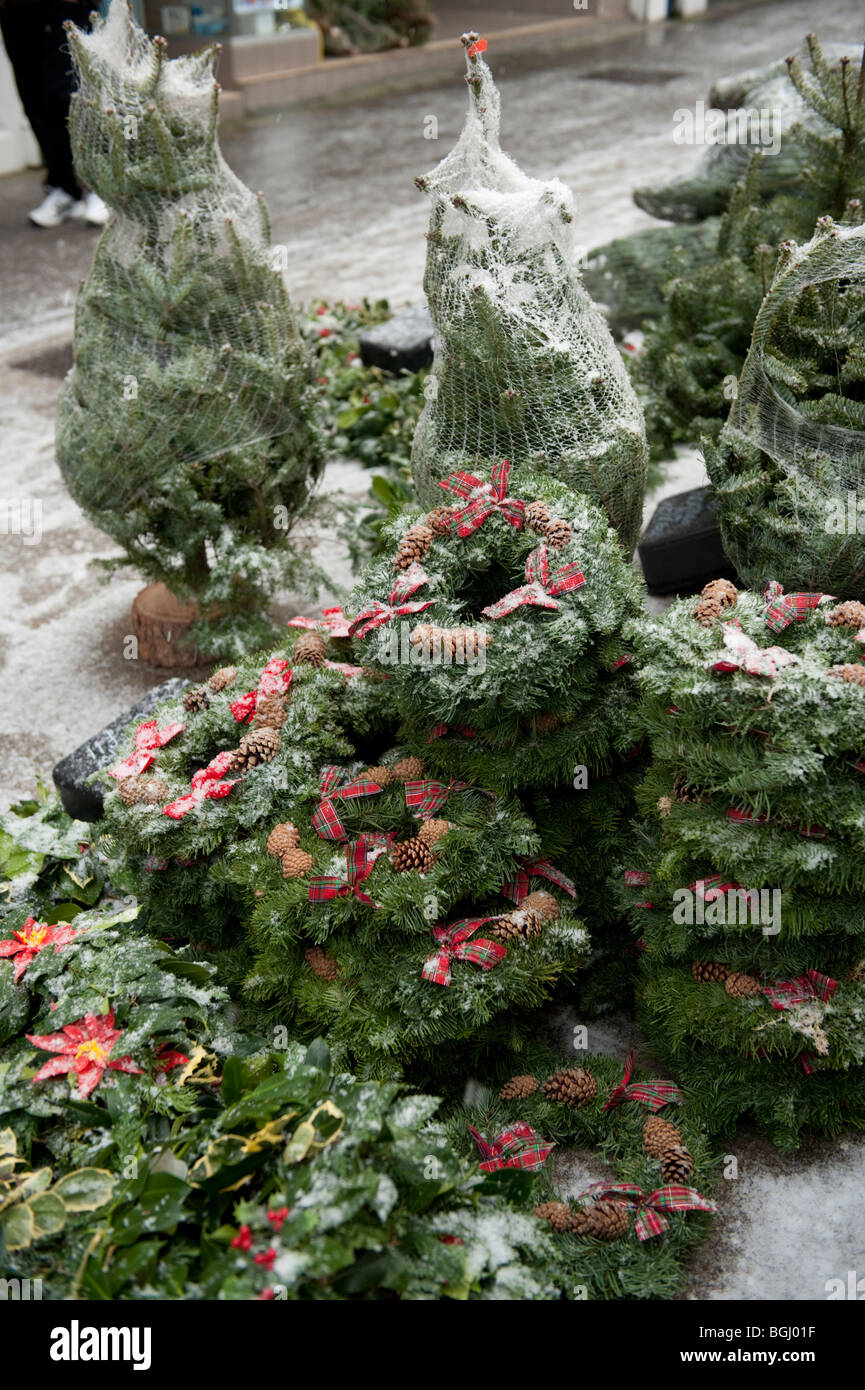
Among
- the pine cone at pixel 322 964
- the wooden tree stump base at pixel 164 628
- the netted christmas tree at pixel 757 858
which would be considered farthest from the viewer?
the wooden tree stump base at pixel 164 628

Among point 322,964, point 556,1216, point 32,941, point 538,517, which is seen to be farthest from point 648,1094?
point 32,941

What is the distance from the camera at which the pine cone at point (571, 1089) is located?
8.96ft

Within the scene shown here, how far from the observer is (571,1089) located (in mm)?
2730

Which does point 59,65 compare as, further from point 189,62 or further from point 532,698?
point 532,698

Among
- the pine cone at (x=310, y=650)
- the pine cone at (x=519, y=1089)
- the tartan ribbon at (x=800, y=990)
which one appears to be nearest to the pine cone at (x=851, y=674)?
the tartan ribbon at (x=800, y=990)

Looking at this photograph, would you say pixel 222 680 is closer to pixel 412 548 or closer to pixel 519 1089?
pixel 412 548

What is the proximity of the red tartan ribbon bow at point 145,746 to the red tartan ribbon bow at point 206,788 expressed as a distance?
0.57ft

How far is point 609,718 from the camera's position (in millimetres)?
2764

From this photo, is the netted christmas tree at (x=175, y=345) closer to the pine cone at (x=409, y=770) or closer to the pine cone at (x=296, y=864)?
the pine cone at (x=409, y=770)

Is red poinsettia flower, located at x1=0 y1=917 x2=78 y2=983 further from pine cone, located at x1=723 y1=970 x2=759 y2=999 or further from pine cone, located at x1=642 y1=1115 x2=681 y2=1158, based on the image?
pine cone, located at x1=723 y1=970 x2=759 y2=999

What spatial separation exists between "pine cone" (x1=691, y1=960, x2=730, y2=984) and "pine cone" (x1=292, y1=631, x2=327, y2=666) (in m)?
1.24

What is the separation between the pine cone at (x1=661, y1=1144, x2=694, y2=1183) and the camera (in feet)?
8.41

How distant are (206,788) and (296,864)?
36cm

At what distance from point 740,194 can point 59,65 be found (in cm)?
569
